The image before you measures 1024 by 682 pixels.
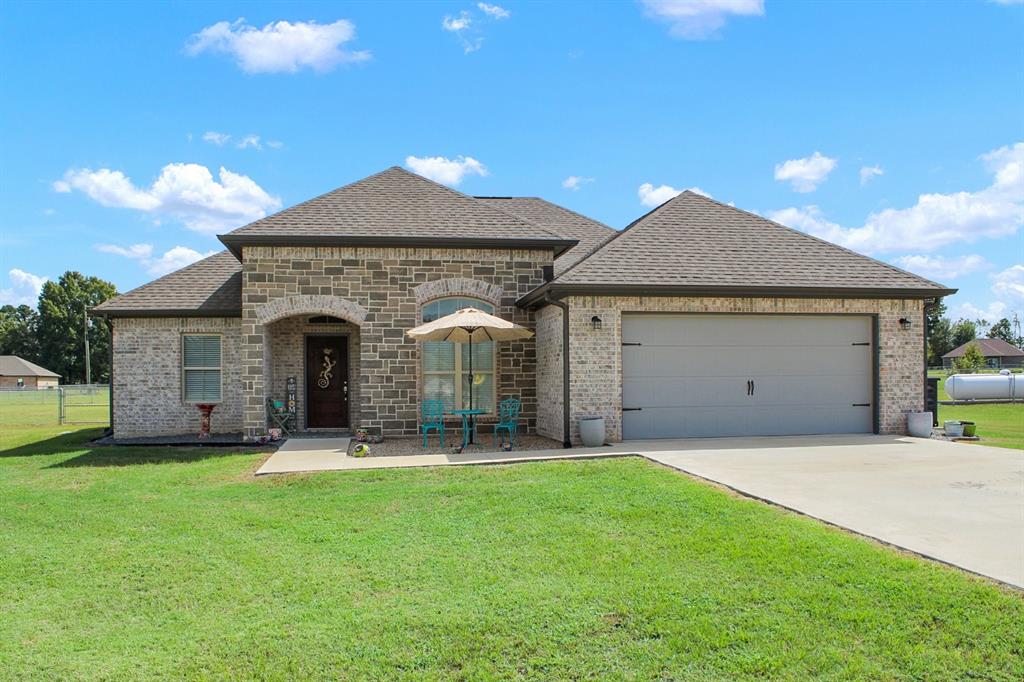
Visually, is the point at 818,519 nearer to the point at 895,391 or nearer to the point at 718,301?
the point at 718,301

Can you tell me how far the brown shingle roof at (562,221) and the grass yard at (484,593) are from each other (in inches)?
421

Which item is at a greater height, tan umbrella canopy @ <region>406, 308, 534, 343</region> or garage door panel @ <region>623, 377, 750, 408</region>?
tan umbrella canopy @ <region>406, 308, 534, 343</region>

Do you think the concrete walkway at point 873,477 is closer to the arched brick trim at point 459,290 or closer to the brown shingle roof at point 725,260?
the brown shingle roof at point 725,260

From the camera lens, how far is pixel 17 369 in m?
60.7

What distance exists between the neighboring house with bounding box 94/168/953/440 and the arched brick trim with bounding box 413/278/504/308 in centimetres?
4

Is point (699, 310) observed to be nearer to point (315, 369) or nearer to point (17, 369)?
point (315, 369)

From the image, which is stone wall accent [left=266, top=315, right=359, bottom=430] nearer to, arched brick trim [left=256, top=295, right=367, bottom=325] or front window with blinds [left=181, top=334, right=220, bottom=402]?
arched brick trim [left=256, top=295, right=367, bottom=325]

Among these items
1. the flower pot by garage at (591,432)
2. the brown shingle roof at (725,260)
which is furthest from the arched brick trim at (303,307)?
the flower pot by garage at (591,432)

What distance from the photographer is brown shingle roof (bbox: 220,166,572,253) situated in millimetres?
14266

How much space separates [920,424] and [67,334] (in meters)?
72.0

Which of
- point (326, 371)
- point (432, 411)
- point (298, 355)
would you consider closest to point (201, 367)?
point (298, 355)

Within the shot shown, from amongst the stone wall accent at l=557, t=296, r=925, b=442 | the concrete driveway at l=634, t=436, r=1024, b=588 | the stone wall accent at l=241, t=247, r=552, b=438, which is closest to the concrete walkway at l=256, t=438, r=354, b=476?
the stone wall accent at l=241, t=247, r=552, b=438

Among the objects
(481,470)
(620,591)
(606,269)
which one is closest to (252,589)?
(620,591)

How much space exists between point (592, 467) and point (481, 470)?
157 cm
